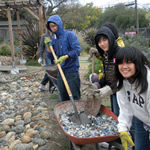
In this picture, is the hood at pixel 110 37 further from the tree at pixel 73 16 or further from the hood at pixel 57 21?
the tree at pixel 73 16

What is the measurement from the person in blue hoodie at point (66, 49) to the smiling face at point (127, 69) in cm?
147

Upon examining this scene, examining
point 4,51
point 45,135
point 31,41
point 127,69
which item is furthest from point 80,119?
point 4,51

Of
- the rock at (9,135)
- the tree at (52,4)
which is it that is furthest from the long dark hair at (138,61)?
the tree at (52,4)

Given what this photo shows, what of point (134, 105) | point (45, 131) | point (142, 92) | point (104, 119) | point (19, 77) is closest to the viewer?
point (142, 92)

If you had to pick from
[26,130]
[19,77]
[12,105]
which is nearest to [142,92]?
[26,130]

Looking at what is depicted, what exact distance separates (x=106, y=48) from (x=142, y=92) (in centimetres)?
78

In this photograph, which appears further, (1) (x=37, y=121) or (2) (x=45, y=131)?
(1) (x=37, y=121)

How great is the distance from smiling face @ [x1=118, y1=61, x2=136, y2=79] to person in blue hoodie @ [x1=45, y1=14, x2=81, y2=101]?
4.81 feet

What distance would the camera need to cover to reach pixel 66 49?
3.06m

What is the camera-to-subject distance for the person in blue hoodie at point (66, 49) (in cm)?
295

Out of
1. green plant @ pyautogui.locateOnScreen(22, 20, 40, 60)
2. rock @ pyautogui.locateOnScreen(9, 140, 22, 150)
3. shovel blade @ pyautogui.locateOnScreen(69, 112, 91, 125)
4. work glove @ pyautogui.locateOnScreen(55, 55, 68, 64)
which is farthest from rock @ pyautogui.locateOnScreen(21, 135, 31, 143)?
green plant @ pyautogui.locateOnScreen(22, 20, 40, 60)

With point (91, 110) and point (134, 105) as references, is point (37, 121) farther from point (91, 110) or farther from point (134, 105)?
point (134, 105)

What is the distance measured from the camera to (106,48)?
7.03ft

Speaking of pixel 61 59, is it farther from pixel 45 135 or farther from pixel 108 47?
pixel 45 135
